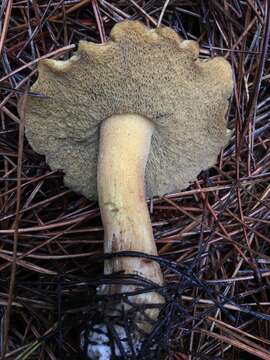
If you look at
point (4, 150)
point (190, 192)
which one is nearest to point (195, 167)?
point (190, 192)

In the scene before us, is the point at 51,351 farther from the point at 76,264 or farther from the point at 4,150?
the point at 4,150

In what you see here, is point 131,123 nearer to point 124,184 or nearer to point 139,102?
point 139,102

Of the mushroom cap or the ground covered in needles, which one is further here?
the ground covered in needles

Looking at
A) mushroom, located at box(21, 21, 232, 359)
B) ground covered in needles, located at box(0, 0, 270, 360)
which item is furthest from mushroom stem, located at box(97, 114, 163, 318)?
ground covered in needles, located at box(0, 0, 270, 360)

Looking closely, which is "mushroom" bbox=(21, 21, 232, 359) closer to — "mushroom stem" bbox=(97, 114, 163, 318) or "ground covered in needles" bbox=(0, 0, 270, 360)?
"mushroom stem" bbox=(97, 114, 163, 318)

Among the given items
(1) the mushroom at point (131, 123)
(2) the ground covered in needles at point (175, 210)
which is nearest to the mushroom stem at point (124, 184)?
(1) the mushroom at point (131, 123)

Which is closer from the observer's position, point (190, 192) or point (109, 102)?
point (109, 102)

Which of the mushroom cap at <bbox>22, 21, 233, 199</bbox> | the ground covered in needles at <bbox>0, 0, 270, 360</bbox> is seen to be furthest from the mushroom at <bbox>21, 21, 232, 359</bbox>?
the ground covered in needles at <bbox>0, 0, 270, 360</bbox>

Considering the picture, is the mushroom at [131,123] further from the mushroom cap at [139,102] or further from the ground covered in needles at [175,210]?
the ground covered in needles at [175,210]
